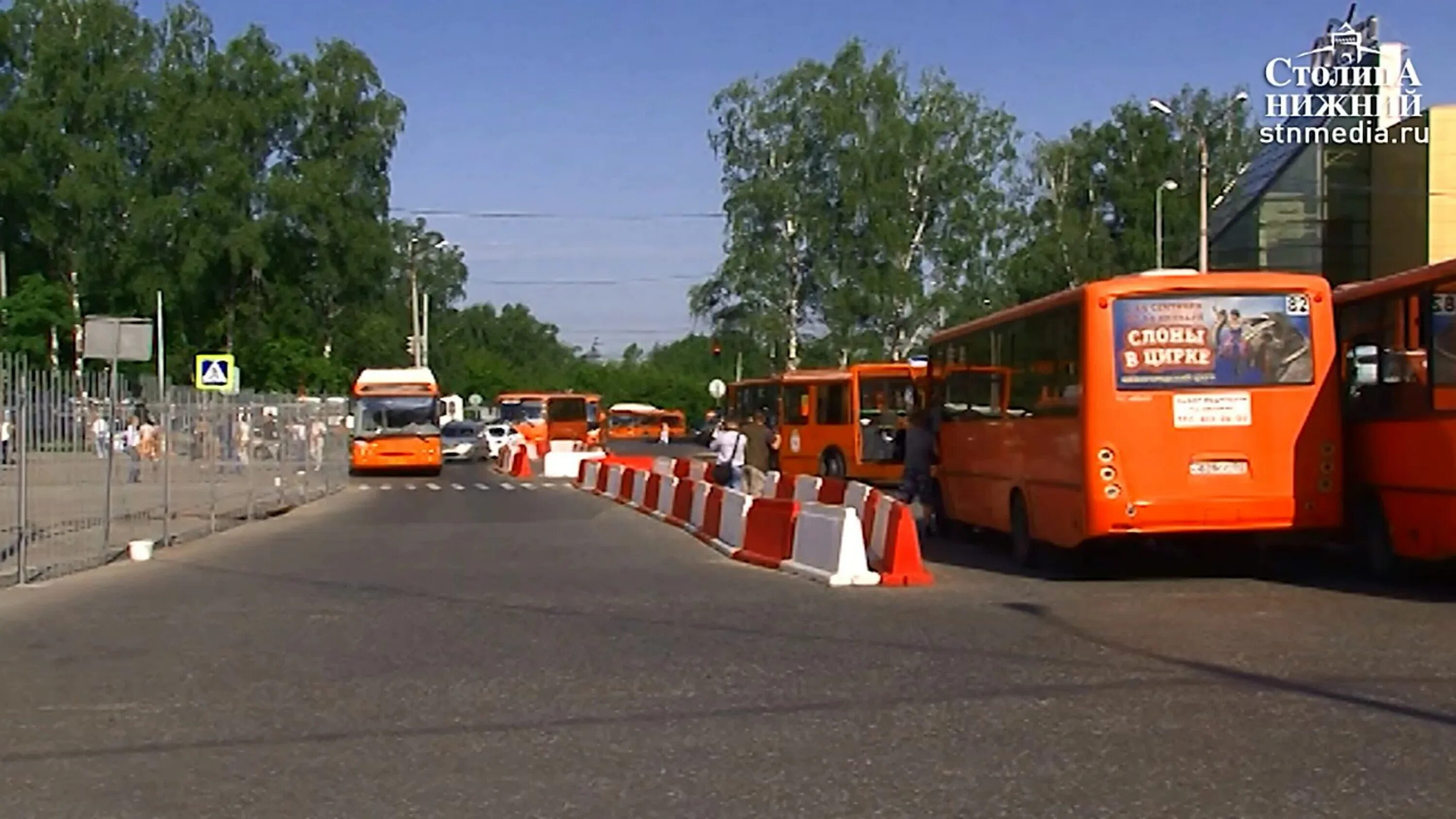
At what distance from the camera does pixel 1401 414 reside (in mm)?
15070

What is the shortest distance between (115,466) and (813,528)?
884cm

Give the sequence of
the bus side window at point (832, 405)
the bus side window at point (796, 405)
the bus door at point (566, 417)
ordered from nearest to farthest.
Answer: the bus side window at point (832, 405) < the bus side window at point (796, 405) < the bus door at point (566, 417)

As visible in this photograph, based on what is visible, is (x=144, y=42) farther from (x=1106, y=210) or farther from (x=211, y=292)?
(x=1106, y=210)

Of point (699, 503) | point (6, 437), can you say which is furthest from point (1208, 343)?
point (6, 437)

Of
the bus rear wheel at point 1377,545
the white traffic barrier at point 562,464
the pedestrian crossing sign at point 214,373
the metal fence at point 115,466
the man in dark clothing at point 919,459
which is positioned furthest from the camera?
the white traffic barrier at point 562,464

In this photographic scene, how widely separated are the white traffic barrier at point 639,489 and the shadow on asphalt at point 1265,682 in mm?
18709

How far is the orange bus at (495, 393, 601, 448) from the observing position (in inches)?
2837

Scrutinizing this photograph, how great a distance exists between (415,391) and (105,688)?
41.0 meters

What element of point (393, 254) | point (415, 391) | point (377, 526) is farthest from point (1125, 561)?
point (393, 254)

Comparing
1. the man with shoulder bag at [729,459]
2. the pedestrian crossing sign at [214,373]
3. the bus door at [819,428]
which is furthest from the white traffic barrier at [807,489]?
the pedestrian crossing sign at [214,373]

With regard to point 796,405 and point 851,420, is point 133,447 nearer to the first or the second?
point 851,420

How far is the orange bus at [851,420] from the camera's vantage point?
3919 cm
